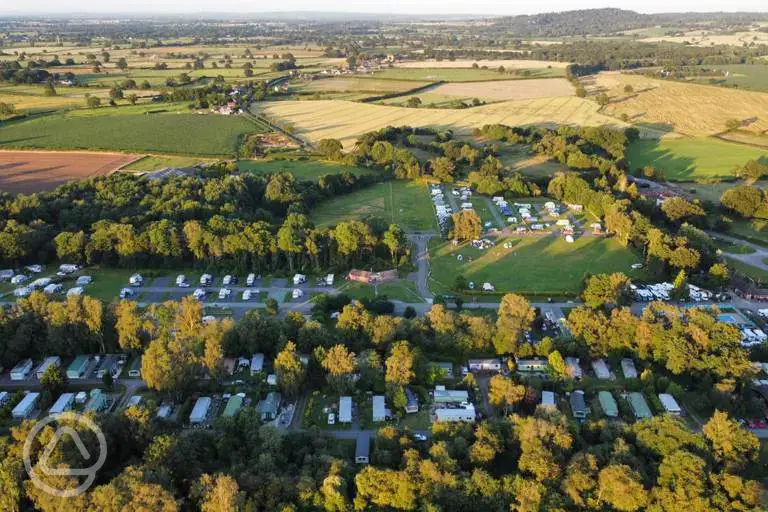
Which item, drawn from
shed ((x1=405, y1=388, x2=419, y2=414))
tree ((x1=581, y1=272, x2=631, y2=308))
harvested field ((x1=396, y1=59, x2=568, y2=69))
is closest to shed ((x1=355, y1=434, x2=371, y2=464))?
shed ((x1=405, y1=388, x2=419, y2=414))

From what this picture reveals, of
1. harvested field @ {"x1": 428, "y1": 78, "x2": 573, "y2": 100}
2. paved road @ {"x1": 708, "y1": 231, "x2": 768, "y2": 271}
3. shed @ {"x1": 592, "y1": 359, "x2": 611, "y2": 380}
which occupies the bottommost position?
paved road @ {"x1": 708, "y1": 231, "x2": 768, "y2": 271}

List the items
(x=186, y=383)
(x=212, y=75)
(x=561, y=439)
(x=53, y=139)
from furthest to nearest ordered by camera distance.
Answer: (x=212, y=75) → (x=53, y=139) → (x=186, y=383) → (x=561, y=439)

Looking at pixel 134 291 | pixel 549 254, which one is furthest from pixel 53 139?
pixel 549 254

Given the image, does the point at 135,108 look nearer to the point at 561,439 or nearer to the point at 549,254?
the point at 549,254

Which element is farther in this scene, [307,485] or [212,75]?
[212,75]

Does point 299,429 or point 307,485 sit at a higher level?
point 307,485

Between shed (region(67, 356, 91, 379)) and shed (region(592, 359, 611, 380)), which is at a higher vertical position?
shed (region(67, 356, 91, 379))

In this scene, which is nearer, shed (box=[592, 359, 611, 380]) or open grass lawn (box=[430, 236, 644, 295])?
shed (box=[592, 359, 611, 380])

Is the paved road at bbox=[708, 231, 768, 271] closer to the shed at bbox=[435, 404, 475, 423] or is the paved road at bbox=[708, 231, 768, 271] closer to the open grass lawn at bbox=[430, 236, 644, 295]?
the open grass lawn at bbox=[430, 236, 644, 295]
